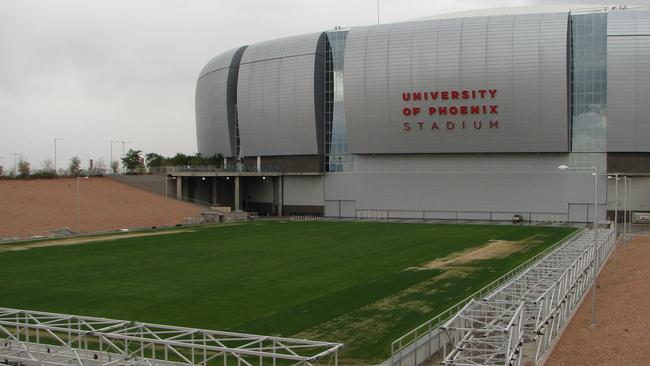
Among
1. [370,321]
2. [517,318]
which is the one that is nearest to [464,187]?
[370,321]

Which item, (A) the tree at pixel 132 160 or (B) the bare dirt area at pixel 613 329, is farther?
(A) the tree at pixel 132 160

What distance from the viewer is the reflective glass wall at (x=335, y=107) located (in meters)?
106

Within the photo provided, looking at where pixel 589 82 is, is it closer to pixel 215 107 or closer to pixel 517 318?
pixel 215 107

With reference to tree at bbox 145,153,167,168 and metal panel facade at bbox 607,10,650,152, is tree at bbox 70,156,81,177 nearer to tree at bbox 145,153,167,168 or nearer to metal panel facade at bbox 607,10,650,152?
tree at bbox 145,153,167,168

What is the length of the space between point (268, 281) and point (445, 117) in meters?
60.2

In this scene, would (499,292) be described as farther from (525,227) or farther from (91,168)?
(91,168)

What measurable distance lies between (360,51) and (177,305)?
7219cm

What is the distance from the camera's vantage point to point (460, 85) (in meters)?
93.9

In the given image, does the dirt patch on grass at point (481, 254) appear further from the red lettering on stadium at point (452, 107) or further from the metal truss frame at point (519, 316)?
the red lettering on stadium at point (452, 107)

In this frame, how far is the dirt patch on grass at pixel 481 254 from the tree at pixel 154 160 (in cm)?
8139

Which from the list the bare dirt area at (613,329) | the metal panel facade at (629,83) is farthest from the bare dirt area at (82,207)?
the metal panel facade at (629,83)

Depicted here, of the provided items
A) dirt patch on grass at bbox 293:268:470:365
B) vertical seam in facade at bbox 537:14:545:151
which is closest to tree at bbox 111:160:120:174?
vertical seam in facade at bbox 537:14:545:151

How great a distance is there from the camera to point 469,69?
306 ft

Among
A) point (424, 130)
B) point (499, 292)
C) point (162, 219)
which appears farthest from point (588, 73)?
point (499, 292)
